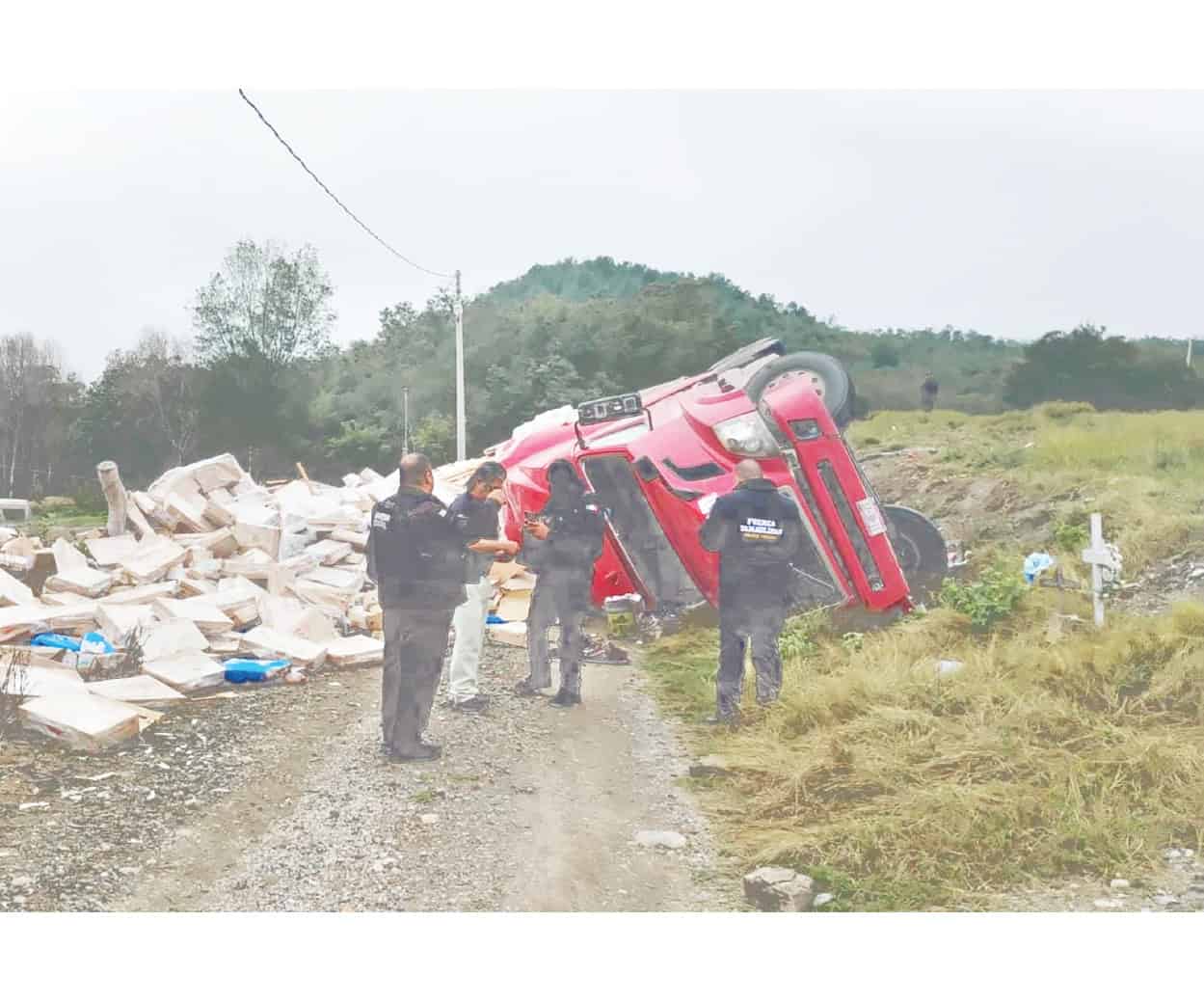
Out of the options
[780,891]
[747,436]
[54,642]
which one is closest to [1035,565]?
[747,436]

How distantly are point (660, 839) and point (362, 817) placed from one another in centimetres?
97

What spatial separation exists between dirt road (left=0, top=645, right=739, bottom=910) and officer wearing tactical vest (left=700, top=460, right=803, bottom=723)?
1.21 feet

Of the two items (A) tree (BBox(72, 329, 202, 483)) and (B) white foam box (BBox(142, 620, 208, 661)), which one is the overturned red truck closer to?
(A) tree (BBox(72, 329, 202, 483))

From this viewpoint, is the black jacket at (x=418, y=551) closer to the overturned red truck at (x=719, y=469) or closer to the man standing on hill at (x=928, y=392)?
the overturned red truck at (x=719, y=469)

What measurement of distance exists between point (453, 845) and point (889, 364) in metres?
2.39

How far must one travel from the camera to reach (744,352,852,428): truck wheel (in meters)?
4.66

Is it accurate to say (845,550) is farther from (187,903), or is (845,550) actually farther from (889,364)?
(187,903)

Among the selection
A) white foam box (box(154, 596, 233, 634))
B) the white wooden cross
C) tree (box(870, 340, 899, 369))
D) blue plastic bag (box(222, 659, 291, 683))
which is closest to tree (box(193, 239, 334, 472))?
white foam box (box(154, 596, 233, 634))

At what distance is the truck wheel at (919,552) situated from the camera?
479 cm

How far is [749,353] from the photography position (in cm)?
466

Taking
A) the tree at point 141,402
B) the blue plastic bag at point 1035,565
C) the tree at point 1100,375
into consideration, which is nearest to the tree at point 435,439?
the tree at point 141,402

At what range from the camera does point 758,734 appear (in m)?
4.42

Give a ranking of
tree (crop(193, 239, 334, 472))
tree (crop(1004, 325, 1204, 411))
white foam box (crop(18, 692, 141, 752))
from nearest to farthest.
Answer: white foam box (crop(18, 692, 141, 752)) → tree (crop(193, 239, 334, 472)) → tree (crop(1004, 325, 1204, 411))

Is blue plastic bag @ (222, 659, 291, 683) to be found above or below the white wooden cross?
below
